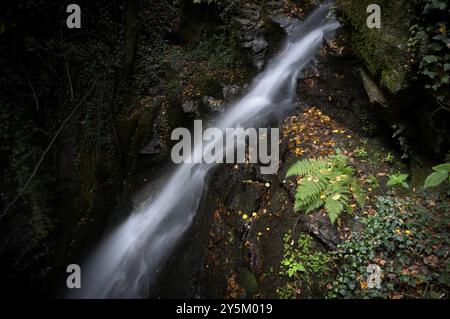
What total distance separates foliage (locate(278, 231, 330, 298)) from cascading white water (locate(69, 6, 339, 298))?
100 inches

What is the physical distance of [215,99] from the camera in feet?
27.0

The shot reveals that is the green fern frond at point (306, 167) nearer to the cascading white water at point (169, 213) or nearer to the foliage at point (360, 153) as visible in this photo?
the foliage at point (360, 153)

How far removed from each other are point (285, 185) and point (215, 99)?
3682 mm

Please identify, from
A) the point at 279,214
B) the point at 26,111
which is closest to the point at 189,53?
the point at 26,111

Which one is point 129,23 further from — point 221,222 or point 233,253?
point 233,253

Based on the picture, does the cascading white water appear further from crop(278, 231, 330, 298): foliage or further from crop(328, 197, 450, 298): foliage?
crop(328, 197, 450, 298): foliage

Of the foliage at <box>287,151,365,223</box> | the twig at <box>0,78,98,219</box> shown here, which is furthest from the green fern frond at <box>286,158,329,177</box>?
the twig at <box>0,78,98,219</box>

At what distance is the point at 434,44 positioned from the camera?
4352 mm

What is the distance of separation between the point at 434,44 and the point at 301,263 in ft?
11.2

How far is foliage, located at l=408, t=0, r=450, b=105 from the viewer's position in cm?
423

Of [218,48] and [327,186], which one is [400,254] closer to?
[327,186]

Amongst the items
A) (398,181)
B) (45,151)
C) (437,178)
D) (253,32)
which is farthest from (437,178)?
(45,151)

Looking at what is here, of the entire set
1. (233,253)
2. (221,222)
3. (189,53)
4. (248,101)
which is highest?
(189,53)

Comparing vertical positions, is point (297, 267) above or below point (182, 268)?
above
